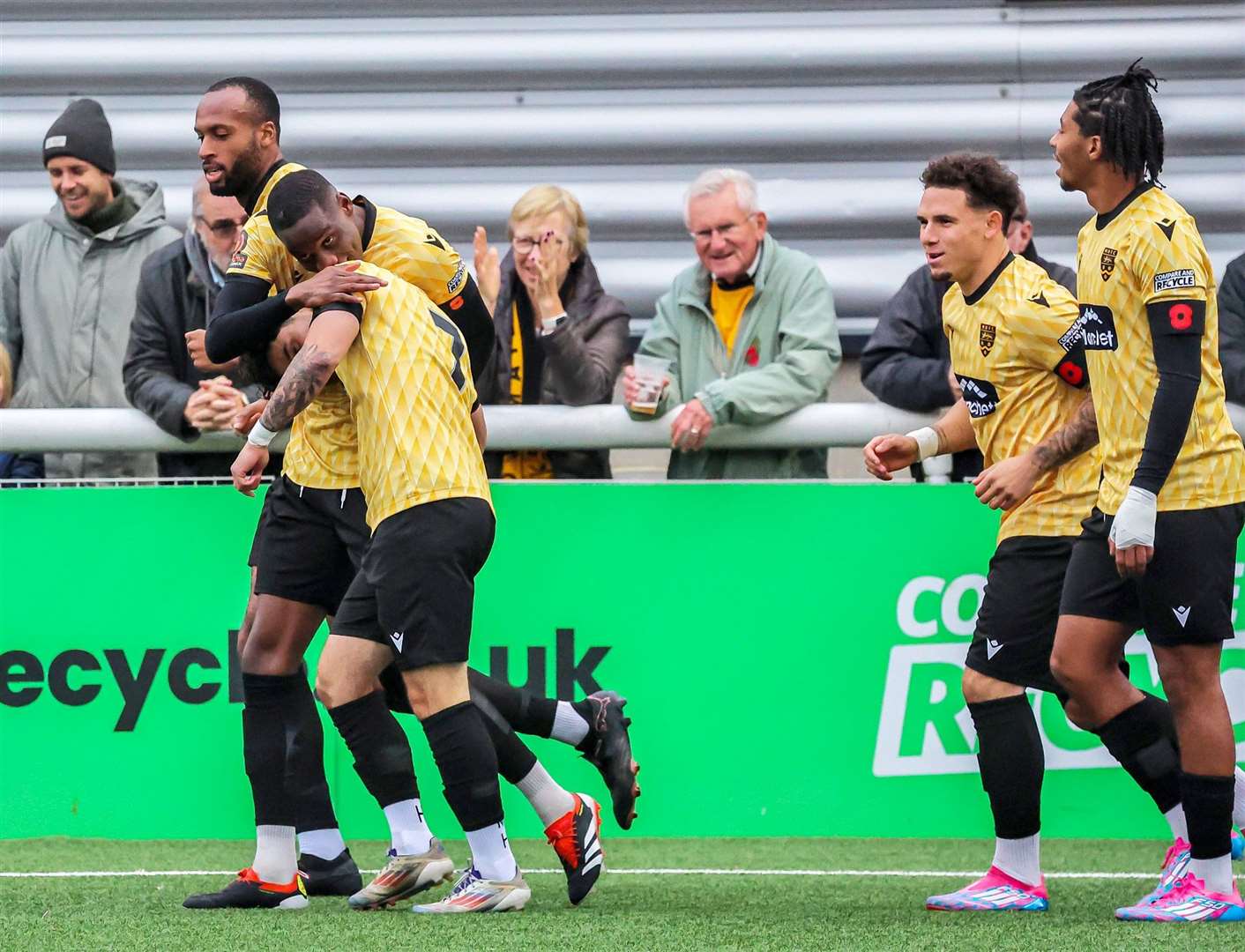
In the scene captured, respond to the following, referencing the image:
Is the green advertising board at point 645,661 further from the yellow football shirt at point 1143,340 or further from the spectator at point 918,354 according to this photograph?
the yellow football shirt at point 1143,340

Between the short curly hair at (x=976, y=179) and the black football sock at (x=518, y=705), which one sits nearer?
the short curly hair at (x=976, y=179)

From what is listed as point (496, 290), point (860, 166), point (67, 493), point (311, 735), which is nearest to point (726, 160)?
point (860, 166)

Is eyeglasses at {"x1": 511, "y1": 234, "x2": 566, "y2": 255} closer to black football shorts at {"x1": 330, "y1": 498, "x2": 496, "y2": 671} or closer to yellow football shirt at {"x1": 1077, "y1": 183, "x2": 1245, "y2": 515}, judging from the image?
black football shorts at {"x1": 330, "y1": 498, "x2": 496, "y2": 671}

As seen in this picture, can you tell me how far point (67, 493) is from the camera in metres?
6.45

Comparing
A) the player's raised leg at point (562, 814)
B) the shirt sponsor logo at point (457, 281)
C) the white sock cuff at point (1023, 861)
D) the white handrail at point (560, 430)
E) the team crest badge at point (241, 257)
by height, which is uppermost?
the team crest badge at point (241, 257)

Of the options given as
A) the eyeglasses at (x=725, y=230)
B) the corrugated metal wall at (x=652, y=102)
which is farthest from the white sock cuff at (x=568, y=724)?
the corrugated metal wall at (x=652, y=102)

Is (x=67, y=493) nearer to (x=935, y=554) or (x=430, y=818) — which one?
(x=430, y=818)

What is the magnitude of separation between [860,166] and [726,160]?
548mm

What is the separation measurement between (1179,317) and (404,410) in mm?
1741

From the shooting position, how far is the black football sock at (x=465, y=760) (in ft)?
15.4

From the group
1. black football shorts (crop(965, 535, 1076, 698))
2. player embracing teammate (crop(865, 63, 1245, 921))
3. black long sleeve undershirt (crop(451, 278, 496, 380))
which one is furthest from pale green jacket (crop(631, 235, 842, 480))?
black football shorts (crop(965, 535, 1076, 698))

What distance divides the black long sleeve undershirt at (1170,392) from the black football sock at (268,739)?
2.19 meters

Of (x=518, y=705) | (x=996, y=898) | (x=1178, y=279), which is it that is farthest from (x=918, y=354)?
(x=996, y=898)

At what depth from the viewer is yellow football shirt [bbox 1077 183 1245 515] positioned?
4.52 meters
